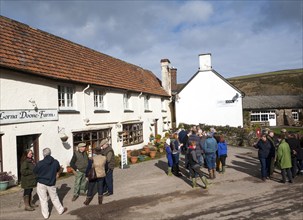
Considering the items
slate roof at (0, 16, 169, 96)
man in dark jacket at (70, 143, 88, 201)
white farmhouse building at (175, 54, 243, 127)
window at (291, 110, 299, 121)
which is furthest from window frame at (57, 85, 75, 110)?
window at (291, 110, 299, 121)

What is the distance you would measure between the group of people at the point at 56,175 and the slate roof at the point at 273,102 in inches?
1355

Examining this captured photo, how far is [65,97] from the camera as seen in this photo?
13.7 metres

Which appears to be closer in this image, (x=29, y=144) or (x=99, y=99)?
(x=29, y=144)

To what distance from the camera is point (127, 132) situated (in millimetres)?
19250

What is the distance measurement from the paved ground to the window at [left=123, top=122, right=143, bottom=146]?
7.25 meters

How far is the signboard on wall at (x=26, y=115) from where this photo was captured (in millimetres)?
10301

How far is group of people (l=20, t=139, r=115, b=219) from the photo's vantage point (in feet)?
23.9

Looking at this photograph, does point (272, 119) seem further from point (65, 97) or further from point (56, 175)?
point (56, 175)

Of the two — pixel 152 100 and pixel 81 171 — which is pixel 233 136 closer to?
pixel 152 100

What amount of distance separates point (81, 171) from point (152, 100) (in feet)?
51.9

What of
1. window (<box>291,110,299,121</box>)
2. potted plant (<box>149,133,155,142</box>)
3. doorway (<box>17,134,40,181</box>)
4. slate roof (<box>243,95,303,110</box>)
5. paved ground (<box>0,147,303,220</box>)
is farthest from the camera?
window (<box>291,110,299,121</box>)

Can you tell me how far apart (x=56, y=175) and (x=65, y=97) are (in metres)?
6.51

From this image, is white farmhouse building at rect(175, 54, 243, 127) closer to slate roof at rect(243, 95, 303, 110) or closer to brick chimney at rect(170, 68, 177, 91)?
brick chimney at rect(170, 68, 177, 91)

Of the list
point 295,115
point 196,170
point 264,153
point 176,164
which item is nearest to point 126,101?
point 176,164
